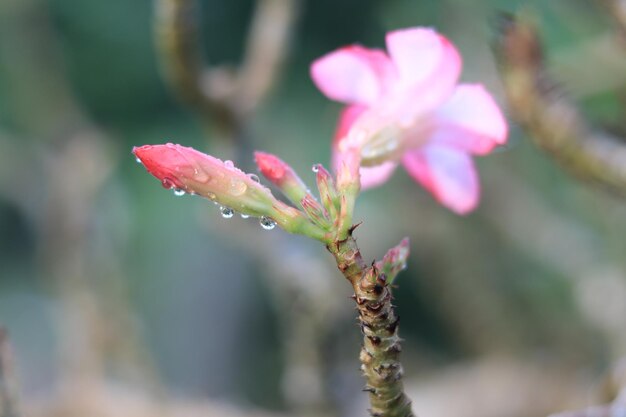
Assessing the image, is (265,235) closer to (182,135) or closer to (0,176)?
(0,176)

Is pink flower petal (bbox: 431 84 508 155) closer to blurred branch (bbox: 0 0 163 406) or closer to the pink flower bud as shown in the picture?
the pink flower bud

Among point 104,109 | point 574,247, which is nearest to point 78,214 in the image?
point 574,247

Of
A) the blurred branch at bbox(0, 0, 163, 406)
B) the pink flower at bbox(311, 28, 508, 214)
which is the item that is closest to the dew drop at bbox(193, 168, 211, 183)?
the pink flower at bbox(311, 28, 508, 214)

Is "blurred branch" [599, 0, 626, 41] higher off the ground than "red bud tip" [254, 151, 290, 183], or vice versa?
"blurred branch" [599, 0, 626, 41]

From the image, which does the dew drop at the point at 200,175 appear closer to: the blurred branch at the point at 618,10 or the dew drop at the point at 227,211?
the dew drop at the point at 227,211

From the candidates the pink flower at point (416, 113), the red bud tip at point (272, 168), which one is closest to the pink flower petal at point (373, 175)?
the pink flower at point (416, 113)

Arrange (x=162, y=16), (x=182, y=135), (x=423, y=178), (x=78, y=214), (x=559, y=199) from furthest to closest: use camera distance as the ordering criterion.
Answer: (x=182, y=135) → (x=559, y=199) → (x=78, y=214) → (x=162, y=16) → (x=423, y=178)
